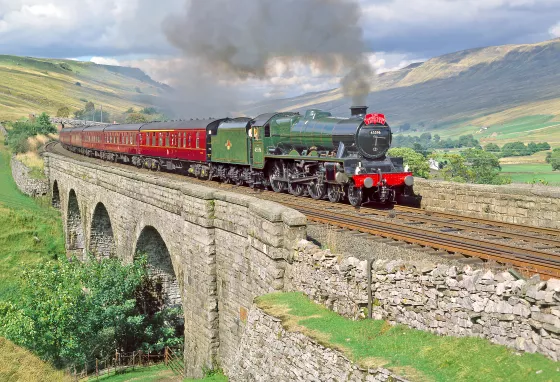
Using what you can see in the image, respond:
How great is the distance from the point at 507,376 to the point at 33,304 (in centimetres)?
1747

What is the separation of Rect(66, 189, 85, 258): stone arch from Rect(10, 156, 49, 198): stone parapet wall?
35.0 feet

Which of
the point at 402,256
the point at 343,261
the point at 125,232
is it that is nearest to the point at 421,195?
the point at 402,256

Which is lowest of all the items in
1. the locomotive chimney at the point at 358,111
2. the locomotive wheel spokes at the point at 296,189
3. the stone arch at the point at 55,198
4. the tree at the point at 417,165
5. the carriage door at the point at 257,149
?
the stone arch at the point at 55,198

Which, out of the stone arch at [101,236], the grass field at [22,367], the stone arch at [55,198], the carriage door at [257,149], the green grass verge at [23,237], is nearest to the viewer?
the grass field at [22,367]

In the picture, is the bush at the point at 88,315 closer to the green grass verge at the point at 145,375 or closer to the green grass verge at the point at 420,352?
the green grass verge at the point at 145,375

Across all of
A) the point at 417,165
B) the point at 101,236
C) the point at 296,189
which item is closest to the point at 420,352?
the point at 296,189

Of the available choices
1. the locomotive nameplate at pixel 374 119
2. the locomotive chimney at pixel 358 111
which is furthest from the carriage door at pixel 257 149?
the locomotive nameplate at pixel 374 119

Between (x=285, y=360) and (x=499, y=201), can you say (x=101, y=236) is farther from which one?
(x=285, y=360)

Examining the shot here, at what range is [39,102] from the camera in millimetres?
157250

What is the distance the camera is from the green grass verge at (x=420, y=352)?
19.3 ft

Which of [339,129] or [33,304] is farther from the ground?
[339,129]

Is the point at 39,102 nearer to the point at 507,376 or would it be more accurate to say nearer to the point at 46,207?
the point at 46,207

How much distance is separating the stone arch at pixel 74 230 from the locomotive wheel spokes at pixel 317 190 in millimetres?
20618

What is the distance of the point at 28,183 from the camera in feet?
155
